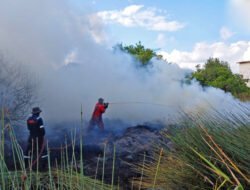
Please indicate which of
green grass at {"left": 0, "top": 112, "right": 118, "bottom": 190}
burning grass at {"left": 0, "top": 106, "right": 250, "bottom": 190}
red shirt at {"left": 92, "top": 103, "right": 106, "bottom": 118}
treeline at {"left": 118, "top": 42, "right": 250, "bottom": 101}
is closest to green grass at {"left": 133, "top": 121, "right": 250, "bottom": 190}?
burning grass at {"left": 0, "top": 106, "right": 250, "bottom": 190}

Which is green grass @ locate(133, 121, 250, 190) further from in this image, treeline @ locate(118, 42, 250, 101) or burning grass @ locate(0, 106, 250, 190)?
treeline @ locate(118, 42, 250, 101)

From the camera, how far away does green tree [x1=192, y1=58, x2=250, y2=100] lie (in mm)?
31969

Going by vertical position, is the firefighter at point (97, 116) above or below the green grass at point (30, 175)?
below

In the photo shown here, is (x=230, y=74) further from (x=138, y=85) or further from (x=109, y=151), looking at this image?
(x=109, y=151)

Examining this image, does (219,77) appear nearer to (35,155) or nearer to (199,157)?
(35,155)

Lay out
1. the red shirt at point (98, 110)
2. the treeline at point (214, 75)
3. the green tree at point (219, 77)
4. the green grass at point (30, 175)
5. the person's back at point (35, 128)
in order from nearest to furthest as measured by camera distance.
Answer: the green grass at point (30, 175), the person's back at point (35, 128), the red shirt at point (98, 110), the treeline at point (214, 75), the green tree at point (219, 77)

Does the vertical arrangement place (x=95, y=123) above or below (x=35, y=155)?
below

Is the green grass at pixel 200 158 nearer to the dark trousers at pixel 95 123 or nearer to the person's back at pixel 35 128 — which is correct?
the person's back at pixel 35 128

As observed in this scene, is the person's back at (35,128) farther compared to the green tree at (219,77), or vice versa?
the green tree at (219,77)

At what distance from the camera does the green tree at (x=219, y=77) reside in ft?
105

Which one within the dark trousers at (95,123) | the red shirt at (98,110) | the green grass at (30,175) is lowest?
the dark trousers at (95,123)

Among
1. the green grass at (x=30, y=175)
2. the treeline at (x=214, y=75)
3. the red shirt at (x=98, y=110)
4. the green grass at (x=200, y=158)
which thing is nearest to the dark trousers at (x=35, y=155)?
the green grass at (x=30, y=175)

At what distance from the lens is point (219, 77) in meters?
35.6

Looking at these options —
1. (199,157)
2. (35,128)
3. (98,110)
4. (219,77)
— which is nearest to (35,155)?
(35,128)
